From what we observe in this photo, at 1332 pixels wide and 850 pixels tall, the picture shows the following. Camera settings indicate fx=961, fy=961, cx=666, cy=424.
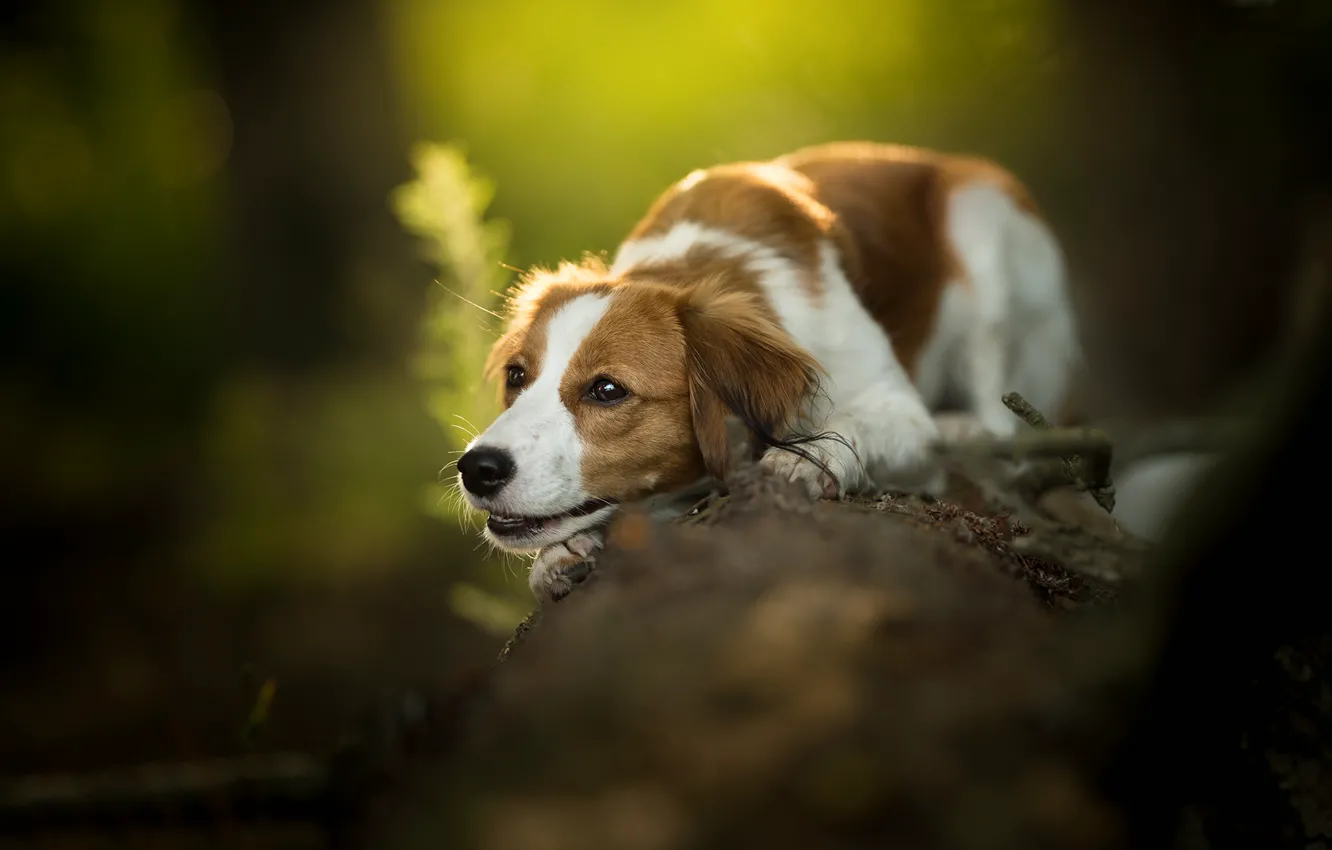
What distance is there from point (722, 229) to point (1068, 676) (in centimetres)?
207

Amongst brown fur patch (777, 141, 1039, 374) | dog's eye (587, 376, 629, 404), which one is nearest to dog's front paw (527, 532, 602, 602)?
dog's eye (587, 376, 629, 404)

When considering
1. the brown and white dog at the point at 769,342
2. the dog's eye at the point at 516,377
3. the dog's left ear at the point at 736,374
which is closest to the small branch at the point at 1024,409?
the brown and white dog at the point at 769,342

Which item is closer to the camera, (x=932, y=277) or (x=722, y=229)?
(x=722, y=229)

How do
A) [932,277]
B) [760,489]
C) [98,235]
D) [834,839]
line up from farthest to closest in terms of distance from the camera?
1. [98,235]
2. [932,277]
3. [760,489]
4. [834,839]

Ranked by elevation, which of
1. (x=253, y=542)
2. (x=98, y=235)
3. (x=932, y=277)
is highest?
(x=932, y=277)

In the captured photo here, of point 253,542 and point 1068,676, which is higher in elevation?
point 1068,676

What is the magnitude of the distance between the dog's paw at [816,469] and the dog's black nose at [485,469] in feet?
1.96

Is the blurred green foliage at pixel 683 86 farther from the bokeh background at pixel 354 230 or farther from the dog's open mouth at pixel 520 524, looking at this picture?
the dog's open mouth at pixel 520 524

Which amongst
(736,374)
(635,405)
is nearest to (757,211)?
(736,374)

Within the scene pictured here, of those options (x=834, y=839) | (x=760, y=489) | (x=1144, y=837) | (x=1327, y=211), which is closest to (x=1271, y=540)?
(x=1144, y=837)

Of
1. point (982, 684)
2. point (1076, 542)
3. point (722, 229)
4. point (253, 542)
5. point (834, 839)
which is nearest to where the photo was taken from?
point (834, 839)

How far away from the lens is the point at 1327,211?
4926mm

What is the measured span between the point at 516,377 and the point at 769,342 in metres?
0.70

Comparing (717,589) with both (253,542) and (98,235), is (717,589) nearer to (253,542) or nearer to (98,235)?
(253,542)
